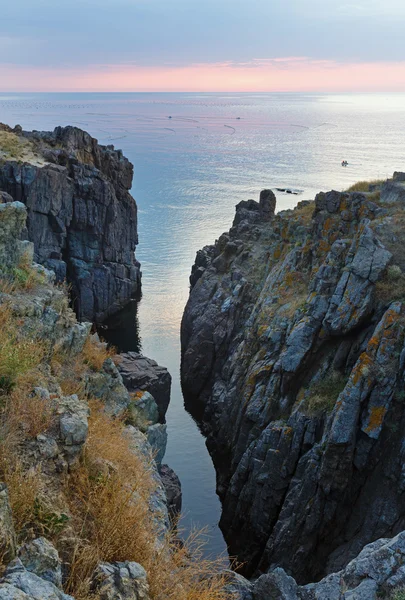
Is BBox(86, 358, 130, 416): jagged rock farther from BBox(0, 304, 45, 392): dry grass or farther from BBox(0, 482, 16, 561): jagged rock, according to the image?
BBox(0, 482, 16, 561): jagged rock

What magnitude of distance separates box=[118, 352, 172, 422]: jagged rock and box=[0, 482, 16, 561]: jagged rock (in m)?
29.2

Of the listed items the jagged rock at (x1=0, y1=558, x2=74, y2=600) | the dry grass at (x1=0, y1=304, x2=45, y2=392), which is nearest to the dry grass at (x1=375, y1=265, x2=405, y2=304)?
the dry grass at (x1=0, y1=304, x2=45, y2=392)

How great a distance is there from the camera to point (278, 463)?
28000mm

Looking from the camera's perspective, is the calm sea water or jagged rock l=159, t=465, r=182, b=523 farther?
the calm sea water

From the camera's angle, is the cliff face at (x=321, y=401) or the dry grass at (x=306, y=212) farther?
the dry grass at (x=306, y=212)

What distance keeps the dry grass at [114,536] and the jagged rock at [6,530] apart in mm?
1056

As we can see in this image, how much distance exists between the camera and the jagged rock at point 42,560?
7.83m

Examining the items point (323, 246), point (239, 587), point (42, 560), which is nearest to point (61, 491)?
point (42, 560)

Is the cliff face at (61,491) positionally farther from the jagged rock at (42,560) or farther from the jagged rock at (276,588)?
the jagged rock at (276,588)

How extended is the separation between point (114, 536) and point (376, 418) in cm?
1759

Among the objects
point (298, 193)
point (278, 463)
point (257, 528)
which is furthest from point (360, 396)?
point (298, 193)

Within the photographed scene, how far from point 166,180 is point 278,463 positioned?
108 metres

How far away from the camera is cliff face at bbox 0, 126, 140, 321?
5897 cm

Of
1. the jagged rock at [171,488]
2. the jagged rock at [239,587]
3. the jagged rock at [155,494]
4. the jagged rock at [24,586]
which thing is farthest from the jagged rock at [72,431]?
the jagged rock at [171,488]
